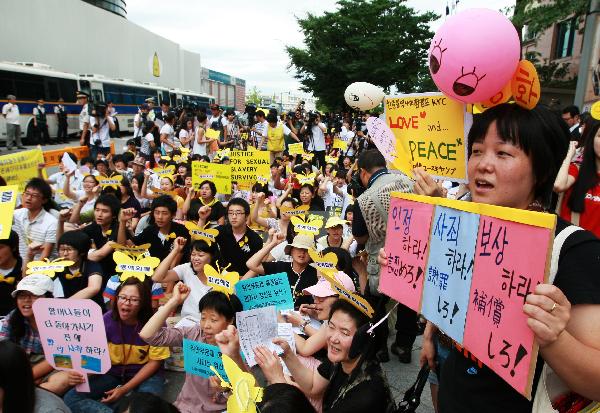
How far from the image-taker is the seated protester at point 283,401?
1.67 metres

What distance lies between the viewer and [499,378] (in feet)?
4.29

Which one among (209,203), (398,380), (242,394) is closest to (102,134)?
(209,203)

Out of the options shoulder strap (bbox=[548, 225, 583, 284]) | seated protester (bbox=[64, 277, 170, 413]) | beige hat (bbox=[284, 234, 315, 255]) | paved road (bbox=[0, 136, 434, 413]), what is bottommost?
paved road (bbox=[0, 136, 434, 413])

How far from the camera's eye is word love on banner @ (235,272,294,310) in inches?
123

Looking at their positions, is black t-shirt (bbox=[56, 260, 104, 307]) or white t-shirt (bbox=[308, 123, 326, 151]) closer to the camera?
black t-shirt (bbox=[56, 260, 104, 307])

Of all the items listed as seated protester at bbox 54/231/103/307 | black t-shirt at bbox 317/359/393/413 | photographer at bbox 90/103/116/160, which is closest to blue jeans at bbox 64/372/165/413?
seated protester at bbox 54/231/103/307

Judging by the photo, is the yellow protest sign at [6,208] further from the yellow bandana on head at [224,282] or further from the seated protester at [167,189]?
the seated protester at [167,189]

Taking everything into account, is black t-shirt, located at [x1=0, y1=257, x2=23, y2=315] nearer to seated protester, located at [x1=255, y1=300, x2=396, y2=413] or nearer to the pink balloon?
seated protester, located at [x1=255, y1=300, x2=396, y2=413]

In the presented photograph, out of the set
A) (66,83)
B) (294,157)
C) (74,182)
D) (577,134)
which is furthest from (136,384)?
(66,83)

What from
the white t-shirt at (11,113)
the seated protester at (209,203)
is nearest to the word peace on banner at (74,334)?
the seated protester at (209,203)

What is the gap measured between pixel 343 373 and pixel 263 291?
3.09ft

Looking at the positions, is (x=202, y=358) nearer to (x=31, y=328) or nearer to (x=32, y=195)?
(x=31, y=328)

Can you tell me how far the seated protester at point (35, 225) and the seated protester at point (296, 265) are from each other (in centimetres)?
223

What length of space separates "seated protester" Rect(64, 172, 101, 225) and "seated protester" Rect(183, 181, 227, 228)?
4.10ft
